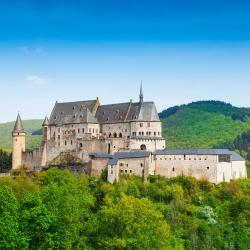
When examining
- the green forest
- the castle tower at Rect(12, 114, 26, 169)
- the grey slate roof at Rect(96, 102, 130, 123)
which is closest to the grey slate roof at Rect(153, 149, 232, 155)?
the green forest

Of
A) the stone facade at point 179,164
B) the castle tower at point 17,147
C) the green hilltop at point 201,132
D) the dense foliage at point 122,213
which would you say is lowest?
the dense foliage at point 122,213

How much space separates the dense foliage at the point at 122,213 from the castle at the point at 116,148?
179 centimetres

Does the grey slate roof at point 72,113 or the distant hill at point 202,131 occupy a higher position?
the distant hill at point 202,131

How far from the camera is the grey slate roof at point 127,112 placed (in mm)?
84938

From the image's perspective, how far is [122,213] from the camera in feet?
155

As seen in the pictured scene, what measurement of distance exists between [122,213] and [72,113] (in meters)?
45.6

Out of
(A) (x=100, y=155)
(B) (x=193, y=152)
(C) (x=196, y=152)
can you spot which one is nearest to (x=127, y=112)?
(A) (x=100, y=155)

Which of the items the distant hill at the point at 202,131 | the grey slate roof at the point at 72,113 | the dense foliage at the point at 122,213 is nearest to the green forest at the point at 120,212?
the dense foliage at the point at 122,213

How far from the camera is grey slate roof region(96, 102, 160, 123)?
279 feet

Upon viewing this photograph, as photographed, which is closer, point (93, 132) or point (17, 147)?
point (93, 132)

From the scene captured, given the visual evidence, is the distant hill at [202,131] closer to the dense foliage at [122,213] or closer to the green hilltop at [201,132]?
the green hilltop at [201,132]

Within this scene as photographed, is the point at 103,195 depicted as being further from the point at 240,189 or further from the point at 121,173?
the point at 240,189

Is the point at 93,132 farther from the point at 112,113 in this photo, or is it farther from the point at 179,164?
the point at 179,164

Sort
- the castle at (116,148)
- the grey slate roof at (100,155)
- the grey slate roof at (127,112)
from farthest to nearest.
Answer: the grey slate roof at (127,112) → the grey slate roof at (100,155) → the castle at (116,148)
